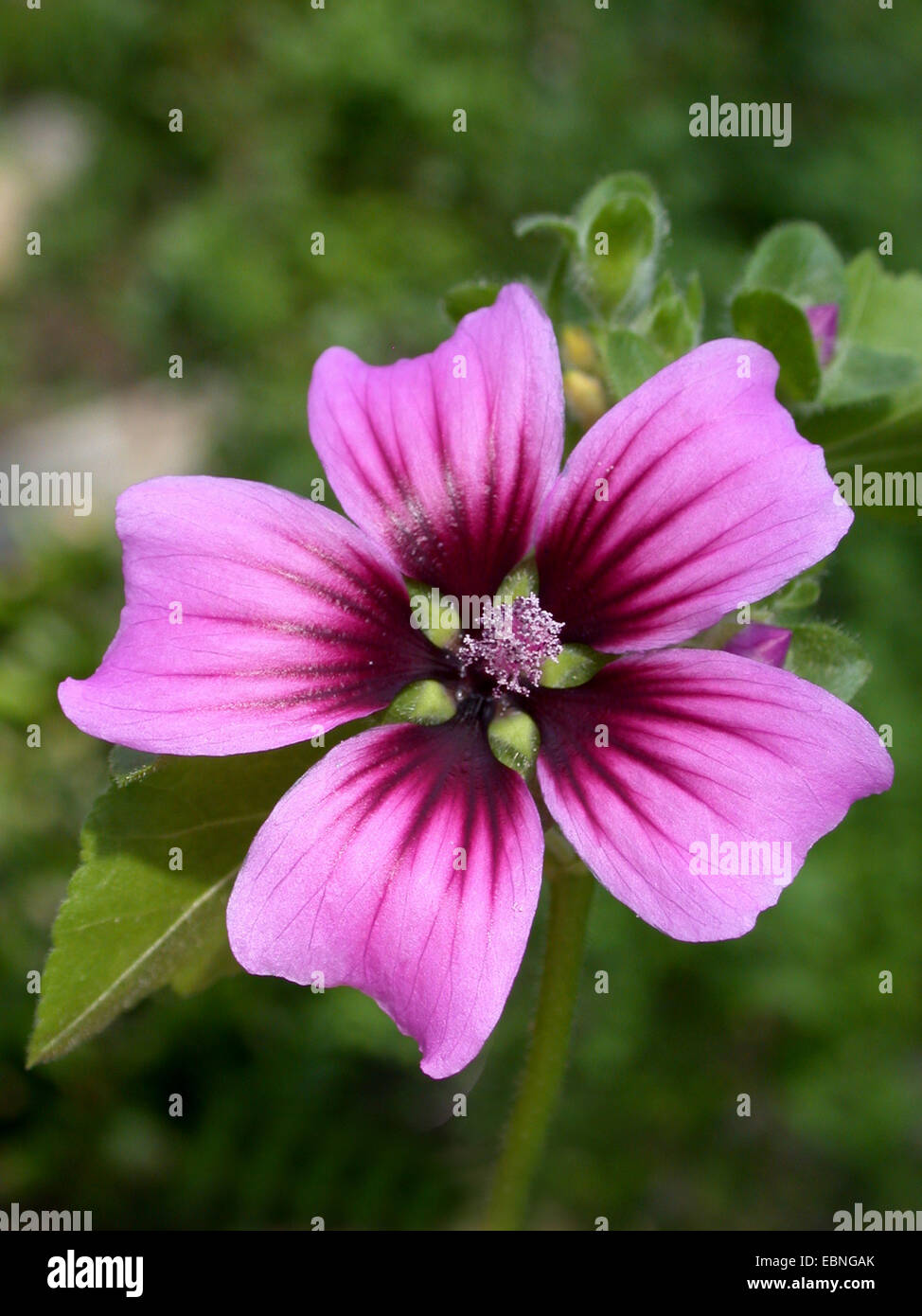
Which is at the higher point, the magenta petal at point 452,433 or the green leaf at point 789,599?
the magenta petal at point 452,433

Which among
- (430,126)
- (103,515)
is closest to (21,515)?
(103,515)

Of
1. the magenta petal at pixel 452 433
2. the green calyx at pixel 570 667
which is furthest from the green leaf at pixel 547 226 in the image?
the green calyx at pixel 570 667

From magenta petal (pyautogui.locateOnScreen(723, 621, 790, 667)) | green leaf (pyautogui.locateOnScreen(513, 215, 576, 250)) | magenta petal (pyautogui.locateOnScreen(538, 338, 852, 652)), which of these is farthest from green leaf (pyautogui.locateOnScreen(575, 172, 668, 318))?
magenta petal (pyautogui.locateOnScreen(723, 621, 790, 667))

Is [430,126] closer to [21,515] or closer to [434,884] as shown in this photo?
[21,515]

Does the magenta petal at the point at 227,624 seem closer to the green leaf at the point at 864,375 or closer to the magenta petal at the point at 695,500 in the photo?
the magenta petal at the point at 695,500

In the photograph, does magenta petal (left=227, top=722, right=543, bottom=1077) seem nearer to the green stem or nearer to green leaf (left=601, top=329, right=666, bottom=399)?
the green stem
